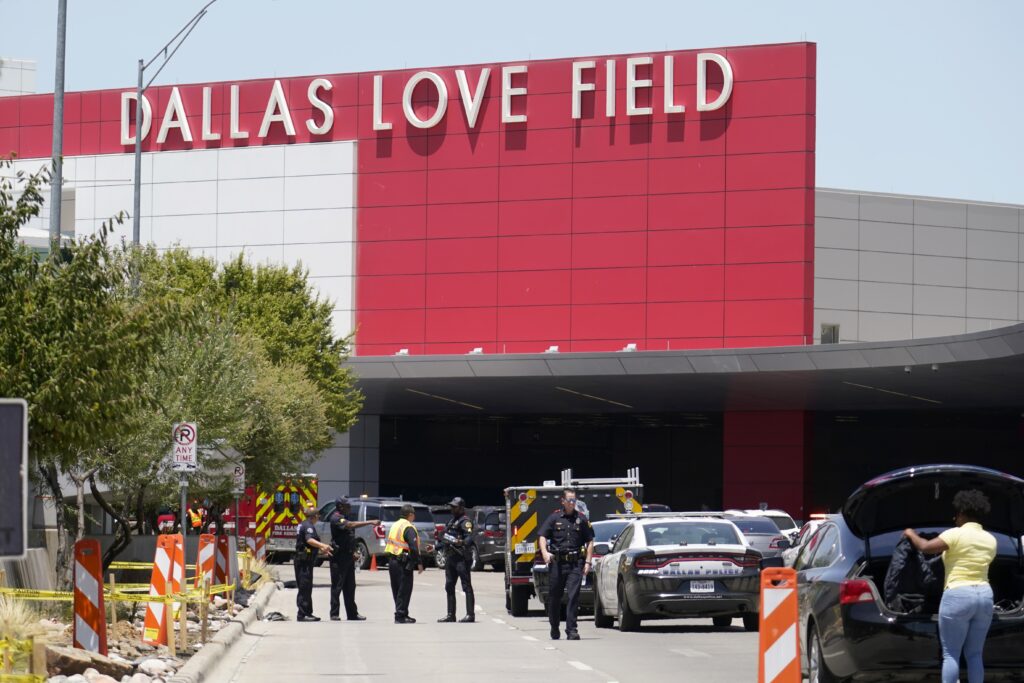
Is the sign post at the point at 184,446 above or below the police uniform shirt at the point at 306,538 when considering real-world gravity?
above

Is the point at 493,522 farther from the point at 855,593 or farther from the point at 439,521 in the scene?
the point at 855,593

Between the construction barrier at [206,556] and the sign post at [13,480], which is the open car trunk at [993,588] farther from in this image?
the construction barrier at [206,556]

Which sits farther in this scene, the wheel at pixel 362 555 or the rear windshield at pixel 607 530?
the wheel at pixel 362 555

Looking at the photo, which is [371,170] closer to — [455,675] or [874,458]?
[874,458]

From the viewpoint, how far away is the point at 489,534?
153 ft

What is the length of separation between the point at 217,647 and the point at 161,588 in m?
0.89

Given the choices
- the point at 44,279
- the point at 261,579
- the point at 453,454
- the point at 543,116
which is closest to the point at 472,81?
the point at 543,116

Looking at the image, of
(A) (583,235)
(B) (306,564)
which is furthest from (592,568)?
(A) (583,235)

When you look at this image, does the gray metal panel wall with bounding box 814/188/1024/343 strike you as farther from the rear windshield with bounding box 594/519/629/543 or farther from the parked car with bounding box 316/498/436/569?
the rear windshield with bounding box 594/519/629/543

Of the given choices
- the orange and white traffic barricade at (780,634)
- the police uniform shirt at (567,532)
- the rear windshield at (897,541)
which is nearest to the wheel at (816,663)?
the rear windshield at (897,541)

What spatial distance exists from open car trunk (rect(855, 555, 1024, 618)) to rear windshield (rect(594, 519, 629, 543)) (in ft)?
44.4

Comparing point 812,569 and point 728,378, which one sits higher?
point 728,378

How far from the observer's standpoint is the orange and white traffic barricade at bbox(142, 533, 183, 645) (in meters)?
17.9

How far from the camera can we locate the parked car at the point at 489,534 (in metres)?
46.4
